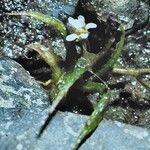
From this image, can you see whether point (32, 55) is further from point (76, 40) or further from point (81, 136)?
point (81, 136)

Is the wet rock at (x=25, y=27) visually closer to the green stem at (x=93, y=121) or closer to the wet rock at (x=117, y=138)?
the green stem at (x=93, y=121)

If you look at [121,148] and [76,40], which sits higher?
[76,40]

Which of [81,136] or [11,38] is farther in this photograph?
[11,38]

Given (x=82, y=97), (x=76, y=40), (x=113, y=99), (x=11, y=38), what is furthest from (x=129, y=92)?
(x=11, y=38)

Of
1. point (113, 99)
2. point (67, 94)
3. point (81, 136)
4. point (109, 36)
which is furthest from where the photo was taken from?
point (109, 36)

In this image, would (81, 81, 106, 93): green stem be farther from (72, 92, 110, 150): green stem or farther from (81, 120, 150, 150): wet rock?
(81, 120, 150, 150): wet rock

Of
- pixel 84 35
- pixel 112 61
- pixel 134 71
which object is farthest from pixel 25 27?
pixel 134 71

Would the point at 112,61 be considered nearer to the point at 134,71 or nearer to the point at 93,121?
the point at 134,71
